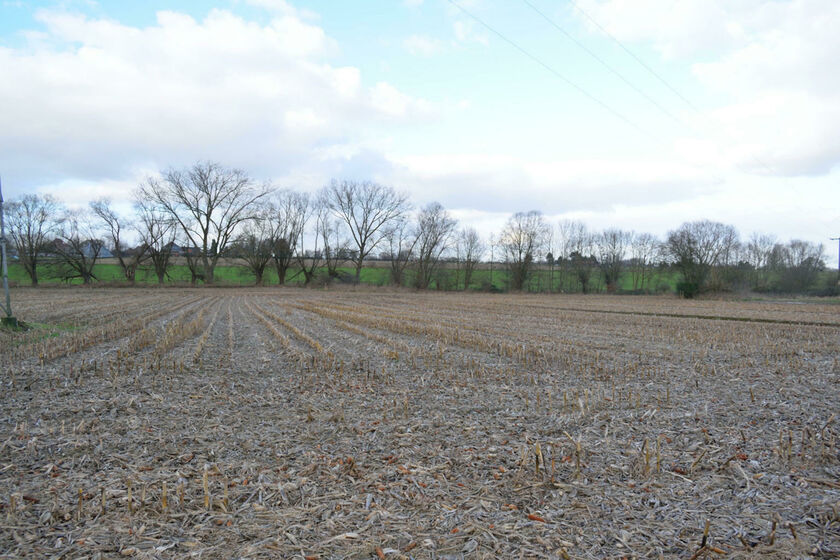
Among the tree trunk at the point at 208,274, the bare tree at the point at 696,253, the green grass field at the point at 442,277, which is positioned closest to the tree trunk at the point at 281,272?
the green grass field at the point at 442,277

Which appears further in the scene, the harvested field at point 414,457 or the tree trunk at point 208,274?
the tree trunk at point 208,274

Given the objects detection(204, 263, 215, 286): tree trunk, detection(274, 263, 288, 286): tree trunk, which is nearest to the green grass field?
detection(274, 263, 288, 286): tree trunk

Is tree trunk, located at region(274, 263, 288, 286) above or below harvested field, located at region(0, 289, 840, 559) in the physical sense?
above

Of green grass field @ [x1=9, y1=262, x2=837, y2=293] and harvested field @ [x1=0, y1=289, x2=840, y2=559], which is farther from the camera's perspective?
green grass field @ [x1=9, y1=262, x2=837, y2=293]

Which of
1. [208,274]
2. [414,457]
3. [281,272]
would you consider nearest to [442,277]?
[281,272]

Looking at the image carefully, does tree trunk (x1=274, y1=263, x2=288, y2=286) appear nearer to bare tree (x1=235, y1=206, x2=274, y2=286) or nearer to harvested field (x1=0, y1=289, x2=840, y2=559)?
bare tree (x1=235, y1=206, x2=274, y2=286)

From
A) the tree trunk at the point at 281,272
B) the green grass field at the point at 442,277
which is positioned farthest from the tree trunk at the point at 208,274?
the tree trunk at the point at 281,272

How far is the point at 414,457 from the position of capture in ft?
16.5

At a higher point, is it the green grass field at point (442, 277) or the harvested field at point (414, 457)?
the green grass field at point (442, 277)

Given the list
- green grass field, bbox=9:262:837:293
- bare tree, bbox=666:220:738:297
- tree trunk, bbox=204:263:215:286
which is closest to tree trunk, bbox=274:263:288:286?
green grass field, bbox=9:262:837:293

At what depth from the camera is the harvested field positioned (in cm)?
346

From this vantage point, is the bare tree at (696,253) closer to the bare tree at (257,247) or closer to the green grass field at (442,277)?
the green grass field at (442,277)

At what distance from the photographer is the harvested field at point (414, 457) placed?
136 inches

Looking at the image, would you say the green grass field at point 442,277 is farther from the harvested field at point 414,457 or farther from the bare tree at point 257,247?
the harvested field at point 414,457
